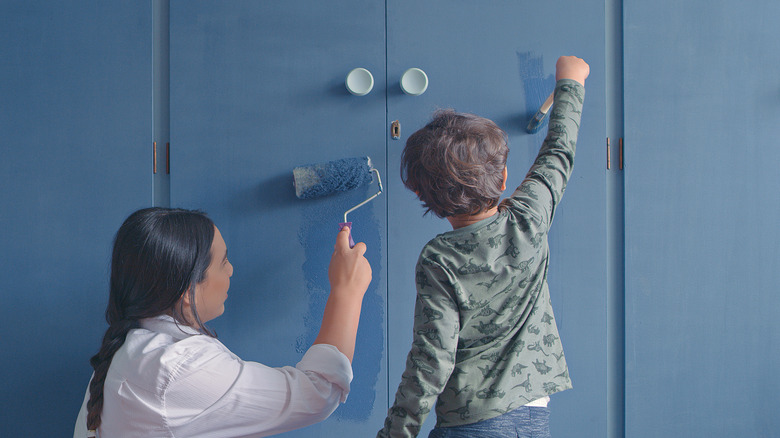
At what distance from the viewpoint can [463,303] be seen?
75 cm

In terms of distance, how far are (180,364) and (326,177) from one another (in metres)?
0.42

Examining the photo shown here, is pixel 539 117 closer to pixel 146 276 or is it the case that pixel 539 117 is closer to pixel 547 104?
pixel 547 104

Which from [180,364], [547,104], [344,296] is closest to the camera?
[180,364]

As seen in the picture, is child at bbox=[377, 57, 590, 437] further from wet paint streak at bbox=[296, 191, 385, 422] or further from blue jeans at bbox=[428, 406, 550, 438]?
wet paint streak at bbox=[296, 191, 385, 422]

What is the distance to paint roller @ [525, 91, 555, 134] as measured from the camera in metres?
0.97

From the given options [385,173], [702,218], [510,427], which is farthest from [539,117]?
[510,427]

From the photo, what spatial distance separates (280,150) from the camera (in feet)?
3.32

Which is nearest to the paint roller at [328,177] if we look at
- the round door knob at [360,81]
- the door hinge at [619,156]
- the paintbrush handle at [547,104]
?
the round door knob at [360,81]

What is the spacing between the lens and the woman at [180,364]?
680 mm

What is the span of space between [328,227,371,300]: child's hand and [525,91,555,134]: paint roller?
421 mm

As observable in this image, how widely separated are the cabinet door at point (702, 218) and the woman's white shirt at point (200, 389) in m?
0.69

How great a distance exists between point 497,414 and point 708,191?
71 centimetres

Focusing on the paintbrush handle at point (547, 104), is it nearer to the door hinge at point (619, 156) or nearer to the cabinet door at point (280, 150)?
the door hinge at point (619, 156)

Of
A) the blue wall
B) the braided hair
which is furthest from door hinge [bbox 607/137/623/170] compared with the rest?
the braided hair
